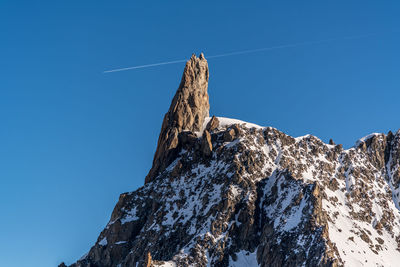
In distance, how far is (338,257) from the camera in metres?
199

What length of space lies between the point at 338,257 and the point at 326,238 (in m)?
7.07

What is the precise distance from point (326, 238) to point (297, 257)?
435 inches

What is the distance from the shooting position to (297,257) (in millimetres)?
199500

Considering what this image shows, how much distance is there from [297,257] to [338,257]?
12.9 m

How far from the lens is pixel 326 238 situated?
199m
